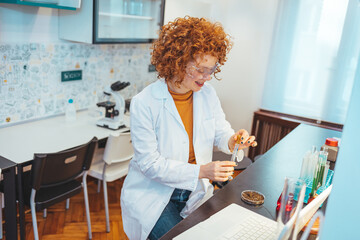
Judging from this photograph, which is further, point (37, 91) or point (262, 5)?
point (262, 5)

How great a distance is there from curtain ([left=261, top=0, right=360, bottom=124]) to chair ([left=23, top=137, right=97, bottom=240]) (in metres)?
2.27

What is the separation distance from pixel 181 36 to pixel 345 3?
2.44 meters

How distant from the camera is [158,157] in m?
1.41

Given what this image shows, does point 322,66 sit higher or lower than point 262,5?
lower

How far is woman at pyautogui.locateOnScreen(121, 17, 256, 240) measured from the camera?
1.37 meters

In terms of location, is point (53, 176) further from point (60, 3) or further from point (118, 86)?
point (60, 3)

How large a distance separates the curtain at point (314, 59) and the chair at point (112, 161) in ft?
6.26

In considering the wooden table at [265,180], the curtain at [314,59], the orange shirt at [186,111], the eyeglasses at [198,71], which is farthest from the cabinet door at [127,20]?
the wooden table at [265,180]

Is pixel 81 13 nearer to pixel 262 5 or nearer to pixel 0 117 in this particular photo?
pixel 0 117

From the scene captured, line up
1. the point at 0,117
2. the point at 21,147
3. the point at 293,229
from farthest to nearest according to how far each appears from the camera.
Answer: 1. the point at 0,117
2. the point at 21,147
3. the point at 293,229

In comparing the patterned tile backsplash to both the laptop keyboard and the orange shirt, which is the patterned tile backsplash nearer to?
the orange shirt

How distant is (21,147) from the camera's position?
214 cm

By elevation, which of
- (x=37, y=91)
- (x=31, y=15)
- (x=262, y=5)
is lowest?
(x=37, y=91)

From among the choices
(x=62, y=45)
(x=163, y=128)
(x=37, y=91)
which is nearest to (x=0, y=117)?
(x=37, y=91)
